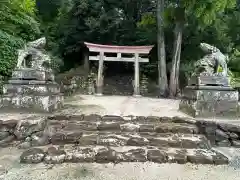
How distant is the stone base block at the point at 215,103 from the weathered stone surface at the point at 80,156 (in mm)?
2132

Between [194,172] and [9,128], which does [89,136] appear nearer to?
[9,128]

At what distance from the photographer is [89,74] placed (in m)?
12.2

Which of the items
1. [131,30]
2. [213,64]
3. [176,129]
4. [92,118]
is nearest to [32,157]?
[92,118]

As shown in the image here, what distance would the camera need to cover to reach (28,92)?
12.4 ft

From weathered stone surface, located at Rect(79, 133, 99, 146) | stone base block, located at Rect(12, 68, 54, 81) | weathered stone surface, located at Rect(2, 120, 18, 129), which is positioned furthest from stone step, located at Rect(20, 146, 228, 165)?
stone base block, located at Rect(12, 68, 54, 81)

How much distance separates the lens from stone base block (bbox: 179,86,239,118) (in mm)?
3822

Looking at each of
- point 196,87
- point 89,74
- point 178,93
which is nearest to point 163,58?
point 178,93

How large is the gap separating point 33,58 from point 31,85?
1.86 ft

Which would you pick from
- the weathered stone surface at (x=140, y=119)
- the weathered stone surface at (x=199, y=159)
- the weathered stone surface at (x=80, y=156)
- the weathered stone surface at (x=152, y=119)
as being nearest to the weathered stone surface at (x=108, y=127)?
the weathered stone surface at (x=140, y=119)

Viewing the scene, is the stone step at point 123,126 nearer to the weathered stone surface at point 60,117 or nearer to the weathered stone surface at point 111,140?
the weathered stone surface at point 60,117

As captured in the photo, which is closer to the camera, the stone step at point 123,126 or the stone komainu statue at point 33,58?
the stone step at point 123,126

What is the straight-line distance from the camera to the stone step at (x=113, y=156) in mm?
2463

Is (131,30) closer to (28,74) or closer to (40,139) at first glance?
(28,74)

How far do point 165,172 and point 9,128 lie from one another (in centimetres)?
228
